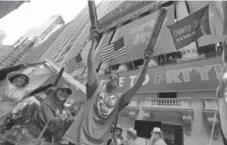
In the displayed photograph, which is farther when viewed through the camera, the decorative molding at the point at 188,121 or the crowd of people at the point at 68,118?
the decorative molding at the point at 188,121

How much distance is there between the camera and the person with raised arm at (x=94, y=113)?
1.58 meters

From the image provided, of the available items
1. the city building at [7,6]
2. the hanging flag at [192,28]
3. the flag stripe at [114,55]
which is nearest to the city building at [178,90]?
the flag stripe at [114,55]

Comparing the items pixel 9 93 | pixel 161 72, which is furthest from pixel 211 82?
pixel 9 93

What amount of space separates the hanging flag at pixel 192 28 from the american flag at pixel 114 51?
2649mm

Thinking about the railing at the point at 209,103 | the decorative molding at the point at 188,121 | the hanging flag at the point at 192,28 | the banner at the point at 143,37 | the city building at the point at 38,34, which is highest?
the city building at the point at 38,34

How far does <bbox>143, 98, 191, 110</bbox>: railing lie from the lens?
8023 millimetres

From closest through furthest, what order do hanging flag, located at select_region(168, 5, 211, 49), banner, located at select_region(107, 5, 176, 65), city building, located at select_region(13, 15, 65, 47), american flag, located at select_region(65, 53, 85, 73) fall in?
hanging flag, located at select_region(168, 5, 211, 49), banner, located at select_region(107, 5, 176, 65), american flag, located at select_region(65, 53, 85, 73), city building, located at select_region(13, 15, 65, 47)

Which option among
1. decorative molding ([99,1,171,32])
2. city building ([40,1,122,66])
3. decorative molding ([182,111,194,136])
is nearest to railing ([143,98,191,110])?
decorative molding ([182,111,194,136])

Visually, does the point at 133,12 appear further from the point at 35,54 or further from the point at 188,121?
the point at 35,54

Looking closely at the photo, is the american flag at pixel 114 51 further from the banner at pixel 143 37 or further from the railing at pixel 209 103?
the railing at pixel 209 103

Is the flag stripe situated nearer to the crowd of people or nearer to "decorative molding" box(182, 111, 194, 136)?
"decorative molding" box(182, 111, 194, 136)

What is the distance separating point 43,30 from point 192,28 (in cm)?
5561

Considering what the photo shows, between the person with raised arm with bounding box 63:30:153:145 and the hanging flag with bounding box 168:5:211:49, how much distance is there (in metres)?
5.05

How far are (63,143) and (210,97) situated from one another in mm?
8110
